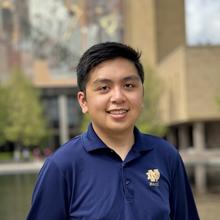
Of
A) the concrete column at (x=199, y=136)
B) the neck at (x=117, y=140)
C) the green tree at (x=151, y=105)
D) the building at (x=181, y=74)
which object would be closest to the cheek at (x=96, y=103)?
the neck at (x=117, y=140)

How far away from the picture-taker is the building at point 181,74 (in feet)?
133

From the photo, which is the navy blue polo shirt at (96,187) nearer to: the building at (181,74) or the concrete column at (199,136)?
the building at (181,74)

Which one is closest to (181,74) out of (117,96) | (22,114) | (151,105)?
(151,105)

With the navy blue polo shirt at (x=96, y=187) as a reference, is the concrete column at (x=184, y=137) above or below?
below

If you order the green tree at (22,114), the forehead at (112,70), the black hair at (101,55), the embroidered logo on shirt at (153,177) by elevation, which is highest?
the black hair at (101,55)

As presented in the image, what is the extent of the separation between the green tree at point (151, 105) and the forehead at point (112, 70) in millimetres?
37437

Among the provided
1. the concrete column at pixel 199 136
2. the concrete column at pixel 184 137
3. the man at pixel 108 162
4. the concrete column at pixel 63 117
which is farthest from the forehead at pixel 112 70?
the concrete column at pixel 63 117

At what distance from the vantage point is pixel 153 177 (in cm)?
203

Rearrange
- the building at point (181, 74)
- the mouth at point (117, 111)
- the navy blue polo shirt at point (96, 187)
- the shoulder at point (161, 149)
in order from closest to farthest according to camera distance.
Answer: the navy blue polo shirt at point (96, 187) < the mouth at point (117, 111) < the shoulder at point (161, 149) < the building at point (181, 74)

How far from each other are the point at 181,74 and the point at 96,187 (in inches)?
1582

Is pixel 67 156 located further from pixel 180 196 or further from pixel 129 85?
pixel 180 196

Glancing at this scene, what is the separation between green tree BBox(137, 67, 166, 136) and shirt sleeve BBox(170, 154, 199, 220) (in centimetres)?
3717

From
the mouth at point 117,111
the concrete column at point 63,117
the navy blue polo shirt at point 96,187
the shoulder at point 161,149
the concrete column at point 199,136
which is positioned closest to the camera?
the navy blue polo shirt at point 96,187

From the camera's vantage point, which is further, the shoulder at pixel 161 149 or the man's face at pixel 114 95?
the shoulder at pixel 161 149
